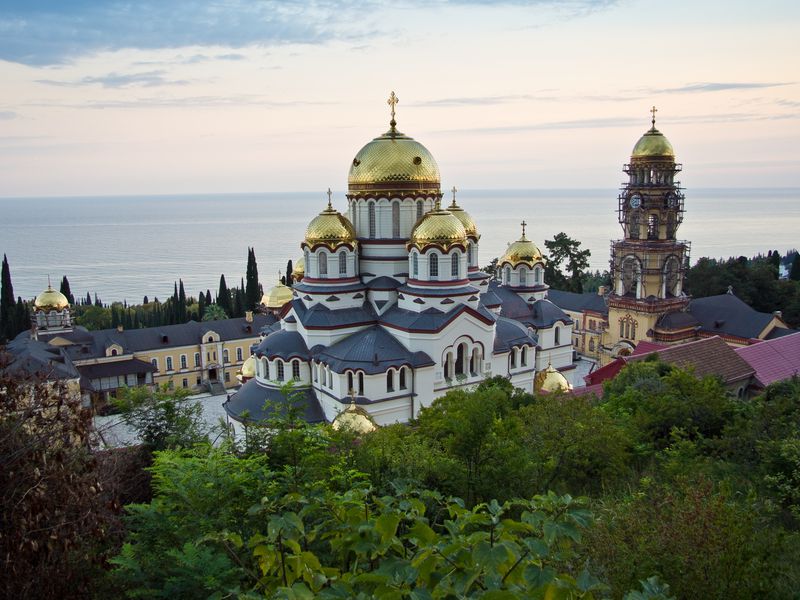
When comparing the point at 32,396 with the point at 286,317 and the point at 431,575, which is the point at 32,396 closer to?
the point at 431,575

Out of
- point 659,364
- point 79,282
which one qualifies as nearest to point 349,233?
point 659,364

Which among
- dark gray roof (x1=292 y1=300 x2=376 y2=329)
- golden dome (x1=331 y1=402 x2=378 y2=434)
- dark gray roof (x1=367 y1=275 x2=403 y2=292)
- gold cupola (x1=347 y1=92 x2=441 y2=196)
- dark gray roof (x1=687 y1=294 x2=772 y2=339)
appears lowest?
golden dome (x1=331 y1=402 x2=378 y2=434)

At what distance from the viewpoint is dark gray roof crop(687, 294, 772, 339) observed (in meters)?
32.7

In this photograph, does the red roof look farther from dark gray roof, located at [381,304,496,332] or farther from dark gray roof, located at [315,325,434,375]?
dark gray roof, located at [315,325,434,375]

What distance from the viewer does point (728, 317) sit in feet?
112

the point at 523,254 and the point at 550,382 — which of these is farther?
the point at 523,254

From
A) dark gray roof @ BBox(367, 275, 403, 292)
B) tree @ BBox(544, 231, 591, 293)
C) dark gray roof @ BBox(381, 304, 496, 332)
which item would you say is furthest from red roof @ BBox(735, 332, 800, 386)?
tree @ BBox(544, 231, 591, 293)

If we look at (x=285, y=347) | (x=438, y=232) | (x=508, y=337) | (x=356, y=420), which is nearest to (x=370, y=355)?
(x=285, y=347)

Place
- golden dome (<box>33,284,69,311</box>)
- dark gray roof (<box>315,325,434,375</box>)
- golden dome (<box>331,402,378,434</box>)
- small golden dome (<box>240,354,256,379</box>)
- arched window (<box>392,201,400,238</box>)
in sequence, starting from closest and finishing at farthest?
golden dome (<box>331,402,378,434</box>) < dark gray roof (<box>315,325,434,375</box>) < arched window (<box>392,201,400,238</box>) < small golden dome (<box>240,354,256,379</box>) < golden dome (<box>33,284,69,311</box>)

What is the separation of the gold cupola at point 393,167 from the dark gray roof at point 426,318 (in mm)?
4607

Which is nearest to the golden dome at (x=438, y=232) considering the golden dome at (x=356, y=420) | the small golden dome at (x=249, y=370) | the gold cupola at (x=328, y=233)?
the gold cupola at (x=328, y=233)

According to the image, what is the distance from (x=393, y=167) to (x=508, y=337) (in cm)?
762

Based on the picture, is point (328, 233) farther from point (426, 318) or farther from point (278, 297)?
point (278, 297)

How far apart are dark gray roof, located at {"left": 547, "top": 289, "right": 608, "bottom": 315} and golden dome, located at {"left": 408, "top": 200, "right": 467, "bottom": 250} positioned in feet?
67.2
